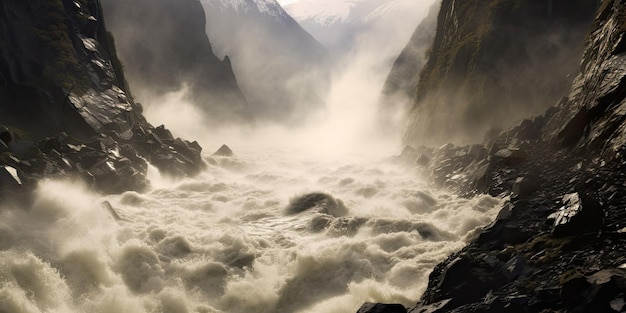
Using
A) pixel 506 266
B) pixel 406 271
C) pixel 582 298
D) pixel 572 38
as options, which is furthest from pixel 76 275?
pixel 572 38

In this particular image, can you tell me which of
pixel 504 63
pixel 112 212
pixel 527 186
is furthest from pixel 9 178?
pixel 504 63

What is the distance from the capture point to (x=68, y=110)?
42250mm

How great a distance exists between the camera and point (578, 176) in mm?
20391

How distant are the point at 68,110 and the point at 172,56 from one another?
94.3 metres

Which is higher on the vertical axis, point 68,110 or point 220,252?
point 68,110

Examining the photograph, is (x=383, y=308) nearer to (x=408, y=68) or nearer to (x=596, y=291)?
(x=596, y=291)

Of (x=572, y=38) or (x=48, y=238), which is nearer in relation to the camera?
(x=48, y=238)

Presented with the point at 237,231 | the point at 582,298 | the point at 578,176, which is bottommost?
the point at 582,298

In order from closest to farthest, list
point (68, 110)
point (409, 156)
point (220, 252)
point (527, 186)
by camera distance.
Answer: point (527, 186) < point (220, 252) < point (68, 110) < point (409, 156)

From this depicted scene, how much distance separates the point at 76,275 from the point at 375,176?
36.1 meters

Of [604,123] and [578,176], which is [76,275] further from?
[604,123]

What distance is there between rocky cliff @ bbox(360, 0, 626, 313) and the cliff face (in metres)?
12.7

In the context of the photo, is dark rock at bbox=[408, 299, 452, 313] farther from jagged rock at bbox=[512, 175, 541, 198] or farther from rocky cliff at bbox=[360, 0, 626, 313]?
jagged rock at bbox=[512, 175, 541, 198]

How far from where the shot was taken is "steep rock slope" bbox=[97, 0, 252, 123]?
11862cm
